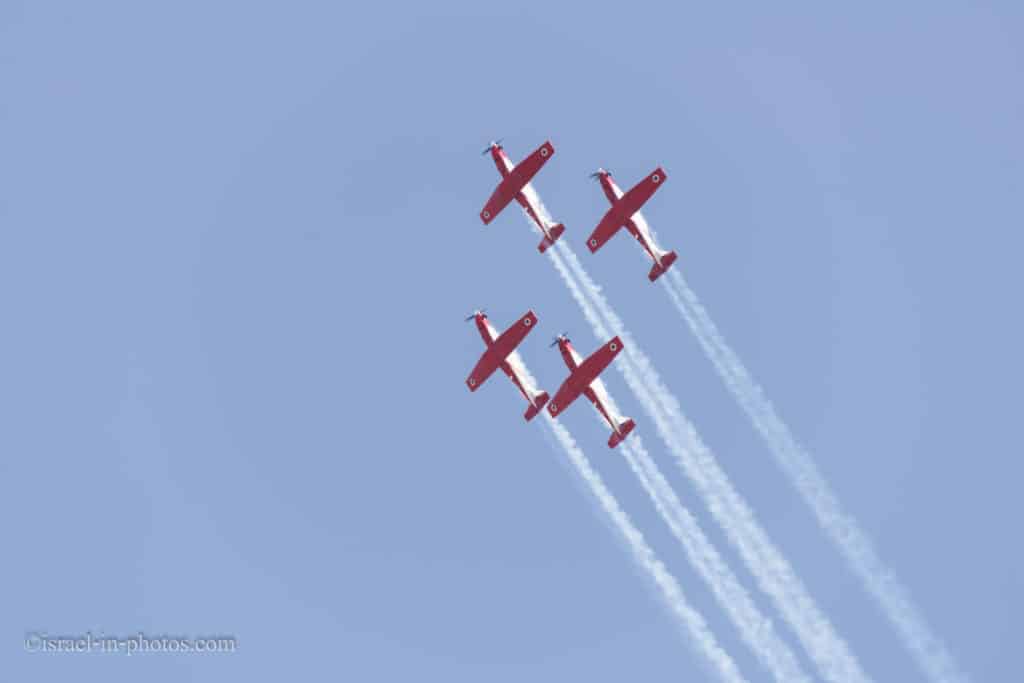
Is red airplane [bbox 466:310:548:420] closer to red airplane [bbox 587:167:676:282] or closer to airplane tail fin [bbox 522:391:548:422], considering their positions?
airplane tail fin [bbox 522:391:548:422]

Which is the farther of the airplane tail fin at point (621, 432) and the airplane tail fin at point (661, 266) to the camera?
the airplane tail fin at point (661, 266)

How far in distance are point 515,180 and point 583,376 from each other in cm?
1432

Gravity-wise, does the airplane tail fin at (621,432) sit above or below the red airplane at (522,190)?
below

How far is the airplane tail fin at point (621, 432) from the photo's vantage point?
107750 millimetres

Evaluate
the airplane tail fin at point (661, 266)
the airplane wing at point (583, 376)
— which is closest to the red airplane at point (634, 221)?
the airplane tail fin at point (661, 266)

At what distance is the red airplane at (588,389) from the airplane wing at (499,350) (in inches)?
85.3

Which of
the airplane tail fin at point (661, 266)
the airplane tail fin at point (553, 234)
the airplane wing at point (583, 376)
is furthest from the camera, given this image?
the airplane tail fin at point (553, 234)

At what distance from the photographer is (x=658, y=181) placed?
110 m

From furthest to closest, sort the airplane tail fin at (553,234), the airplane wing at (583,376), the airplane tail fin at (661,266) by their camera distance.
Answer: the airplane tail fin at (553,234)
the airplane tail fin at (661,266)
the airplane wing at (583,376)

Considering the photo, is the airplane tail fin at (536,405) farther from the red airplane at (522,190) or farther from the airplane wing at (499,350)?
the red airplane at (522,190)

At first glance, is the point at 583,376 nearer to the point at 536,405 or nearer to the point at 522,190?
the point at 536,405

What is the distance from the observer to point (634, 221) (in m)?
112

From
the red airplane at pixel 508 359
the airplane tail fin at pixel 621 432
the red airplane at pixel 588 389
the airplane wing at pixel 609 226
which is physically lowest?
the airplane tail fin at pixel 621 432

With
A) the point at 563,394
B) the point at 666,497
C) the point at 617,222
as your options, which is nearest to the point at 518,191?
the point at 617,222
